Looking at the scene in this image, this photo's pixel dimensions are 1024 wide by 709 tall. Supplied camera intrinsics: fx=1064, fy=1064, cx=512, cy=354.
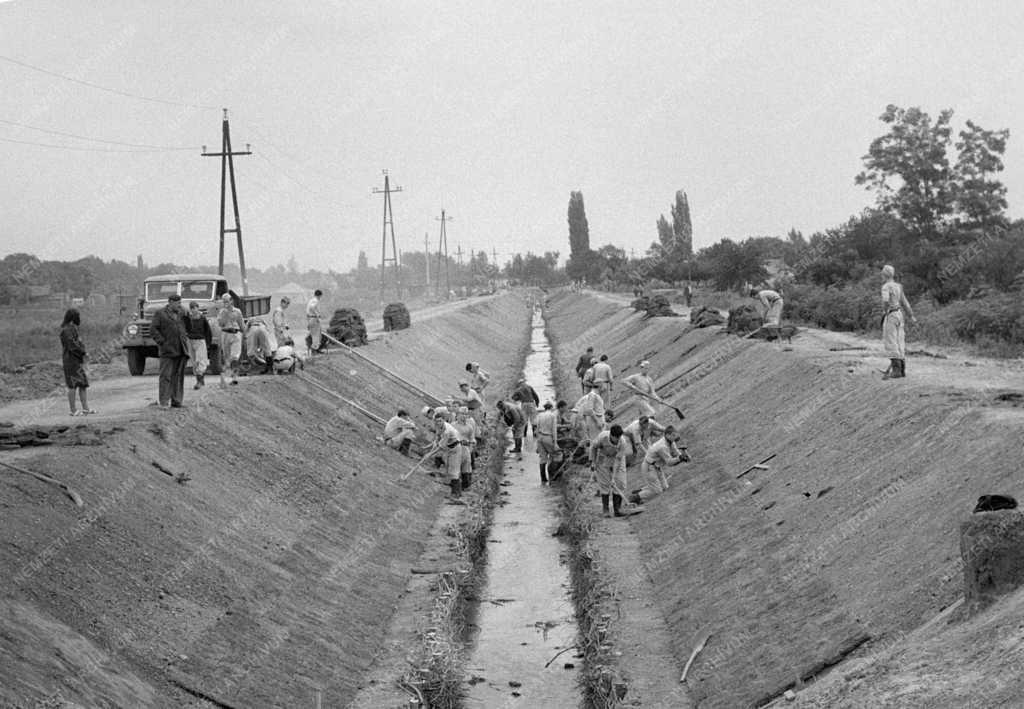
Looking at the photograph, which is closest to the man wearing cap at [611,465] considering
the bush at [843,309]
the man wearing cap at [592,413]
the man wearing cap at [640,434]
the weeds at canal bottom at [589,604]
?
the man wearing cap at [640,434]

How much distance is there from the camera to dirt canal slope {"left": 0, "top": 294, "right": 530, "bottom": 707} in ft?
34.2

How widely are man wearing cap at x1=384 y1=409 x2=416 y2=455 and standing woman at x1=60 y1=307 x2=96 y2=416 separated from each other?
8185mm

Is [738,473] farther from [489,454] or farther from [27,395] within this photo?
[27,395]

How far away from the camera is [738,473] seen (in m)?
19.8

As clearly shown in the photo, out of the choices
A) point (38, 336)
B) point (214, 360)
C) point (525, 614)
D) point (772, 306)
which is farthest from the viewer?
point (38, 336)

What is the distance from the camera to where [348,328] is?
36.5 meters

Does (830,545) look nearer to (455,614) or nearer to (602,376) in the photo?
(455,614)

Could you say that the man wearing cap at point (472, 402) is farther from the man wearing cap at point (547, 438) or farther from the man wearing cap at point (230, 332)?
the man wearing cap at point (230, 332)

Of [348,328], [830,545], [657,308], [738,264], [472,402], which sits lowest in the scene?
[830,545]

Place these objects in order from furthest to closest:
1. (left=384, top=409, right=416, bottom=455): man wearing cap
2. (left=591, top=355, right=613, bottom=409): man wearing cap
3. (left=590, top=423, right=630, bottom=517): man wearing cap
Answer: (left=591, top=355, right=613, bottom=409): man wearing cap, (left=384, top=409, right=416, bottom=455): man wearing cap, (left=590, top=423, right=630, bottom=517): man wearing cap

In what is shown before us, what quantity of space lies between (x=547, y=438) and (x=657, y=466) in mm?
3069

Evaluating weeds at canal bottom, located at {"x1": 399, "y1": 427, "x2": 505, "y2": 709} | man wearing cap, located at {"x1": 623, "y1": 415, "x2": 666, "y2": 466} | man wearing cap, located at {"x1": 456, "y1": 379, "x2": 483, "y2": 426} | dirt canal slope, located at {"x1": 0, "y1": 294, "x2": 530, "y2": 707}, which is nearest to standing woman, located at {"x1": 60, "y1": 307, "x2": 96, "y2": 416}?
dirt canal slope, located at {"x1": 0, "y1": 294, "x2": 530, "y2": 707}

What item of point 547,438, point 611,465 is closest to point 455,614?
point 611,465

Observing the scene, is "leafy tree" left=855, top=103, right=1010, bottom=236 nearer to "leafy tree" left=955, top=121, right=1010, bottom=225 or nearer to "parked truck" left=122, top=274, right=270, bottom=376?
"leafy tree" left=955, top=121, right=1010, bottom=225
